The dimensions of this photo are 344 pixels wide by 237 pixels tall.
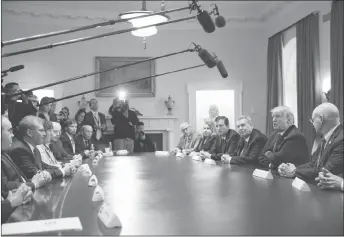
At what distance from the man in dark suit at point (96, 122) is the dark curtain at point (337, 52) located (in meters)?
→ 5.28

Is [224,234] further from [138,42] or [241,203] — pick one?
[138,42]

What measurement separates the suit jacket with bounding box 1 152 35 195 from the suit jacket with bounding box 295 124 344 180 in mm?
2045

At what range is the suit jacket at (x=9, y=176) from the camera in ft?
7.75

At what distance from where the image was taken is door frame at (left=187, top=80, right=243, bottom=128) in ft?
35.9

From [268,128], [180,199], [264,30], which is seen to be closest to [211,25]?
[180,199]

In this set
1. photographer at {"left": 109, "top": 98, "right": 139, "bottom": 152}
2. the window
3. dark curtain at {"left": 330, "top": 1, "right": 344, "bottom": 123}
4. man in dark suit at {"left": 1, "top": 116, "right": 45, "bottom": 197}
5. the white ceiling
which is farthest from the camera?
the white ceiling

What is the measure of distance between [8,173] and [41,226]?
1.14m

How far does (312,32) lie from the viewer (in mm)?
8055

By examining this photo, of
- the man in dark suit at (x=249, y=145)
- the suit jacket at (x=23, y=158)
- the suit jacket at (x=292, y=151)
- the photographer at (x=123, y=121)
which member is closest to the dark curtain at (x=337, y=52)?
the man in dark suit at (x=249, y=145)

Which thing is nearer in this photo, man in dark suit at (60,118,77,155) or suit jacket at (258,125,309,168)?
suit jacket at (258,125,309,168)

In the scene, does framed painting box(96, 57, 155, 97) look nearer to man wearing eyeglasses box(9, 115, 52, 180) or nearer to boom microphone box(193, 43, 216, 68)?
man wearing eyeglasses box(9, 115, 52, 180)

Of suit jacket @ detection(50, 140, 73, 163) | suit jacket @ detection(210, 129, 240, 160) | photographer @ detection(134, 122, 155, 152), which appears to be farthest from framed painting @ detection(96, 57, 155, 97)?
suit jacket @ detection(50, 140, 73, 163)

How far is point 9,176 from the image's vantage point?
251cm

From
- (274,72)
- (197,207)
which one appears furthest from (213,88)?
(197,207)
